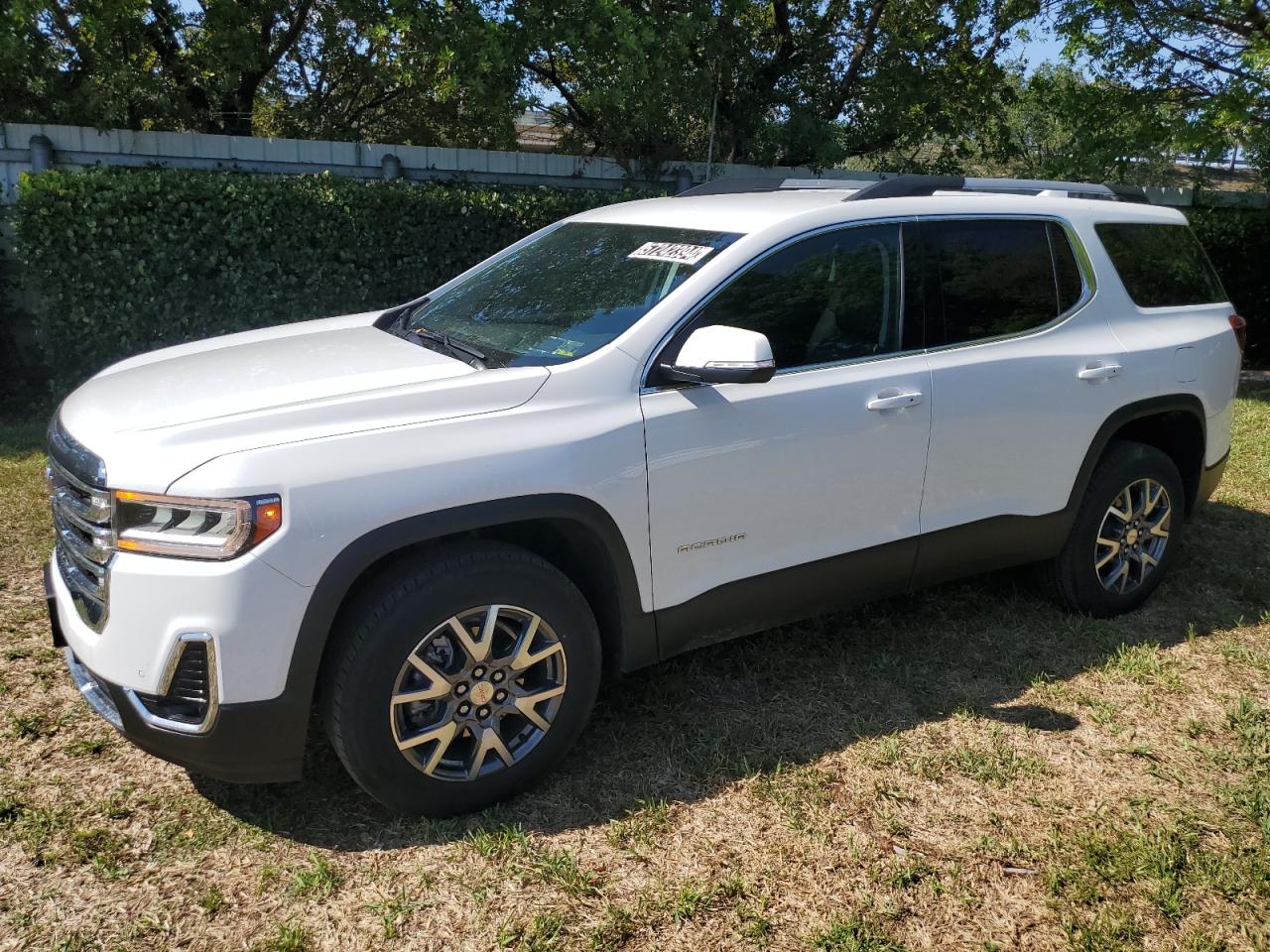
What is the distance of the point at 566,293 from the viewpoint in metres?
3.63

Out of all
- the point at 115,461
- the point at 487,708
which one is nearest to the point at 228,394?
the point at 115,461

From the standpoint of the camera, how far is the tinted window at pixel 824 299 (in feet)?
11.1

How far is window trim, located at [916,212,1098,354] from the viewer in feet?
12.6

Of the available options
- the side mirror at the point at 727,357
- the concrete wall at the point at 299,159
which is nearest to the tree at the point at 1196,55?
the concrete wall at the point at 299,159

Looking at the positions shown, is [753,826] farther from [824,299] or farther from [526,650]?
[824,299]

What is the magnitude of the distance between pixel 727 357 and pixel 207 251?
5372 mm

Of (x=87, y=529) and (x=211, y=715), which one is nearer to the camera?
(x=211, y=715)

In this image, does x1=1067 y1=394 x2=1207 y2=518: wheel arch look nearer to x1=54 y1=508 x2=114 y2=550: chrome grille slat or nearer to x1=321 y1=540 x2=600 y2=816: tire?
x1=321 y1=540 x2=600 y2=816: tire

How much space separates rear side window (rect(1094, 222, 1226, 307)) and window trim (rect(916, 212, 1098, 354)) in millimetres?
160

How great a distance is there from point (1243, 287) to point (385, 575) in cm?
1134

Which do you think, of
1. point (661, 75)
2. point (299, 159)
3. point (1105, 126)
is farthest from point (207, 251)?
point (1105, 126)

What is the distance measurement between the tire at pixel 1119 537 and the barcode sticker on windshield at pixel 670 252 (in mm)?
2017

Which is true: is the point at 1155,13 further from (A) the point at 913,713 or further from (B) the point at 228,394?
(B) the point at 228,394

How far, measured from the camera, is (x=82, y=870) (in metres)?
2.78
